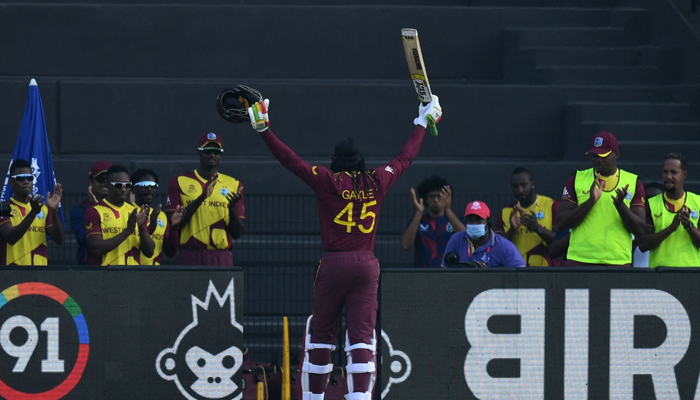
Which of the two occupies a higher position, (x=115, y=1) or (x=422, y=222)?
(x=115, y=1)

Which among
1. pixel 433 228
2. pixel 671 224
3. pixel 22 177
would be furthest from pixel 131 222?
pixel 671 224

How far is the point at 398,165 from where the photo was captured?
854cm

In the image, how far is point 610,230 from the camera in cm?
975

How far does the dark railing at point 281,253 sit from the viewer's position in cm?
1313

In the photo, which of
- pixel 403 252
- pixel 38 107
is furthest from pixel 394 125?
pixel 38 107

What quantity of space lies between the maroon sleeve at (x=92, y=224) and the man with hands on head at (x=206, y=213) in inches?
40.2

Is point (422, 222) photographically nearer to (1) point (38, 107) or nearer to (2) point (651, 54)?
(1) point (38, 107)

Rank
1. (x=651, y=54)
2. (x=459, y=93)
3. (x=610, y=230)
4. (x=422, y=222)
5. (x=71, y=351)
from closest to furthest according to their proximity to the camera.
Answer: (x=71, y=351), (x=610, y=230), (x=422, y=222), (x=459, y=93), (x=651, y=54)

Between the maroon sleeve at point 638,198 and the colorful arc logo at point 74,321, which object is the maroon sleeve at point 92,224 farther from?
the maroon sleeve at point 638,198

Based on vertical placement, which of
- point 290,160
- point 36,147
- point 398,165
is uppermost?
point 36,147

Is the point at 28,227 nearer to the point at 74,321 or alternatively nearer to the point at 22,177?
the point at 22,177

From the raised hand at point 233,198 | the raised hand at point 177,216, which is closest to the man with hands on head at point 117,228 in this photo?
the raised hand at point 177,216

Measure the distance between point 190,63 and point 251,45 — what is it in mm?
1022

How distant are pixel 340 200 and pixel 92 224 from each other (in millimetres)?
2996
